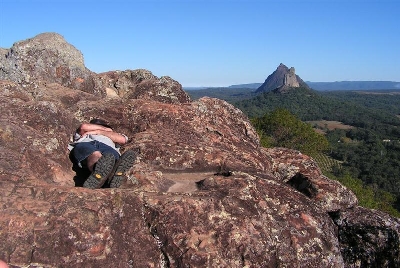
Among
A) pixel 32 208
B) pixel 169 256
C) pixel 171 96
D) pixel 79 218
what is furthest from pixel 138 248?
pixel 171 96

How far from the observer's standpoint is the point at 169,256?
602 cm

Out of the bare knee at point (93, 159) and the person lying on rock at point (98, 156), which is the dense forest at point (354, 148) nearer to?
the person lying on rock at point (98, 156)

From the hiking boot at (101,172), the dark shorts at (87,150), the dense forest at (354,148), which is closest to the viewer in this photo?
the hiking boot at (101,172)

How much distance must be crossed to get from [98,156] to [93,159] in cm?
12

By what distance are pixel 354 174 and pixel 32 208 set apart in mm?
107644

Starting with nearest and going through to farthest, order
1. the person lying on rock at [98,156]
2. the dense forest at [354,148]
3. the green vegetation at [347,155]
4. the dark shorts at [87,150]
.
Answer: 1. the person lying on rock at [98,156]
2. the dark shorts at [87,150]
3. the green vegetation at [347,155]
4. the dense forest at [354,148]

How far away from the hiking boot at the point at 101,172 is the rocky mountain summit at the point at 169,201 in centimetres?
41

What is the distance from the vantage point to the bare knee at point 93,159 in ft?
26.3

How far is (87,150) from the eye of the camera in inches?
325

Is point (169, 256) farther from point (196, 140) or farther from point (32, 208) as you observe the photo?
point (196, 140)

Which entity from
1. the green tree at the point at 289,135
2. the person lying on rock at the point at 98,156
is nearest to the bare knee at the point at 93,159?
the person lying on rock at the point at 98,156

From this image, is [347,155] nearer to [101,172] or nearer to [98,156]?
[98,156]

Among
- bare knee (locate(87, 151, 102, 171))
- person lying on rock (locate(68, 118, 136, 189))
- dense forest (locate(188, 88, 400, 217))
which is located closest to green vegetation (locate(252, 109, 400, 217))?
dense forest (locate(188, 88, 400, 217))

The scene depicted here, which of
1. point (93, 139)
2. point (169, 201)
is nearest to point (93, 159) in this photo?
point (93, 139)
